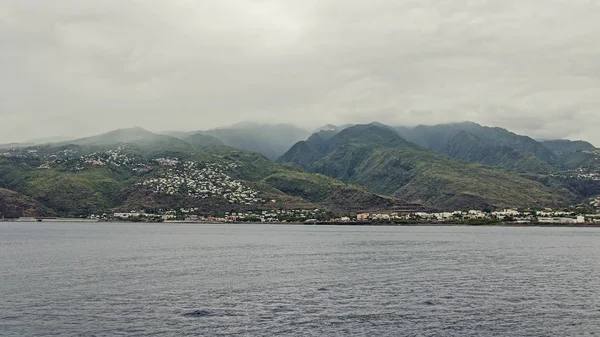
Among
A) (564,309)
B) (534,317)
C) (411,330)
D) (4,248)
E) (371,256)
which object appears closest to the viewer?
(411,330)

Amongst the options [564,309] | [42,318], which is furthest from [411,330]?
[42,318]

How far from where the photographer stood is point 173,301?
67.8m

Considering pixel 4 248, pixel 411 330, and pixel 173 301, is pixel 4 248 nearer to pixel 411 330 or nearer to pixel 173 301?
pixel 173 301

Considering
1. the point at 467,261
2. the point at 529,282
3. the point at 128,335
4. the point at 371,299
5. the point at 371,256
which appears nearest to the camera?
the point at 128,335

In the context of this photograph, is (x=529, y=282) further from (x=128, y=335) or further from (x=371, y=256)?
(x=128, y=335)

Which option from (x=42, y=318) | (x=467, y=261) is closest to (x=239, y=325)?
(x=42, y=318)

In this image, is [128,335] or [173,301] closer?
[128,335]

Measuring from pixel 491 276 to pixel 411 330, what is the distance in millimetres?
46511

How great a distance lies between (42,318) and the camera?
2227 inches

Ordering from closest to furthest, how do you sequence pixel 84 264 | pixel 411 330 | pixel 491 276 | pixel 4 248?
pixel 411 330 → pixel 491 276 → pixel 84 264 → pixel 4 248

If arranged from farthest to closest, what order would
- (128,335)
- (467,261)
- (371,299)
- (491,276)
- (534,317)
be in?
(467,261) < (491,276) < (371,299) < (534,317) < (128,335)

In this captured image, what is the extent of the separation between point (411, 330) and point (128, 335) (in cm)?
2674

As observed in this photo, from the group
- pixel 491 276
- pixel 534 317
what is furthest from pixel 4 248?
pixel 534 317

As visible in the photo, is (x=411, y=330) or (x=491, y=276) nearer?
(x=411, y=330)
